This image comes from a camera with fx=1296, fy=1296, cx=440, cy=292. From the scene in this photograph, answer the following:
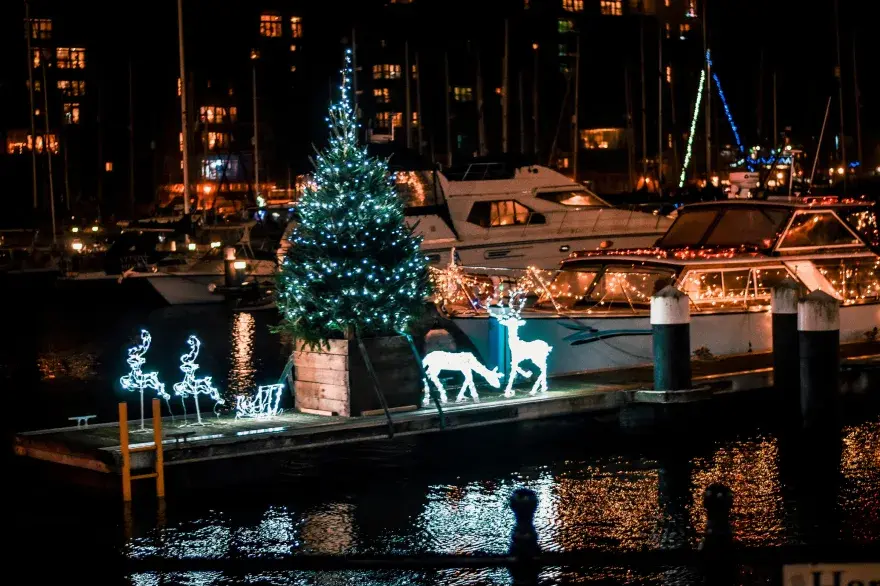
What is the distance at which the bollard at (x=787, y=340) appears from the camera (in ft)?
62.2

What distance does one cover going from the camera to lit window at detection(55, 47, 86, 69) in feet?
379

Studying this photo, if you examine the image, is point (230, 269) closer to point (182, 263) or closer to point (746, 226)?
point (182, 263)

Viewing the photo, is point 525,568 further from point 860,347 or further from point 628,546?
point 860,347

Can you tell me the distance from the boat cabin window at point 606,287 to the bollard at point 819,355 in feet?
16.9

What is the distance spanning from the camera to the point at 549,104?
376 ft

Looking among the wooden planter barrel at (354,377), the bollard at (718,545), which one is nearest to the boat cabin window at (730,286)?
the wooden planter barrel at (354,377)

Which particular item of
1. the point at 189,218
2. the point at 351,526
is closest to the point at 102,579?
the point at 351,526

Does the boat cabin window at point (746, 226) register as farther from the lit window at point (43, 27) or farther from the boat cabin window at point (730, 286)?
the lit window at point (43, 27)

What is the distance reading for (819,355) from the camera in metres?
17.6

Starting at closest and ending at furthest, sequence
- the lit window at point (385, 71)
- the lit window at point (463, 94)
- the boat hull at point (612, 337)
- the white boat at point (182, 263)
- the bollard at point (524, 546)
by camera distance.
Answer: the bollard at point (524, 546)
the boat hull at point (612, 337)
the white boat at point (182, 263)
the lit window at point (385, 71)
the lit window at point (463, 94)

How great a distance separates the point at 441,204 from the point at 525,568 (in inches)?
1291

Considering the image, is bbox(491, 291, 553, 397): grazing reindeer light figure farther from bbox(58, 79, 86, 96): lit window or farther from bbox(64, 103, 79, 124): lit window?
bbox(58, 79, 86, 96): lit window

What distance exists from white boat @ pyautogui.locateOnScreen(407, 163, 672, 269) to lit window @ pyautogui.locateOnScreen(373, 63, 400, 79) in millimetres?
65241

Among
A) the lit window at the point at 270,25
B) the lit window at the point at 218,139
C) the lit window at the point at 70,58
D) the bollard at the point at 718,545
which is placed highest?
the lit window at the point at 270,25
